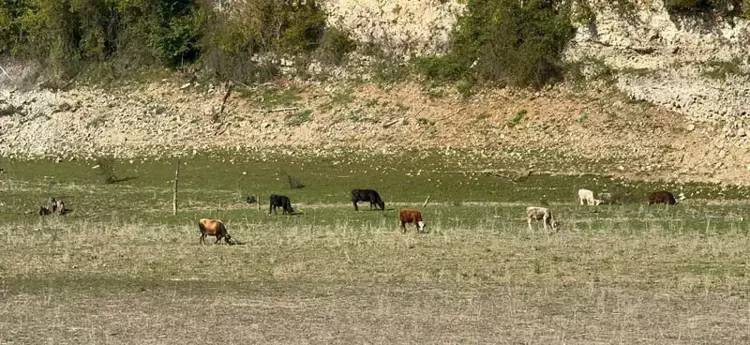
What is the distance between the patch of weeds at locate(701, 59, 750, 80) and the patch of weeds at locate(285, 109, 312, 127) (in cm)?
1664

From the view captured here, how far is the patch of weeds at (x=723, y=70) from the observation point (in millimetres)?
50906

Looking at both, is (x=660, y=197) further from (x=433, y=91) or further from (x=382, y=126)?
(x=433, y=91)

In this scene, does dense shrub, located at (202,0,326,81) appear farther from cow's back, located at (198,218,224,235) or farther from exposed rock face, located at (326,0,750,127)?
cow's back, located at (198,218,224,235)

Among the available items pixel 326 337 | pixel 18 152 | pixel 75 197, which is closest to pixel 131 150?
pixel 18 152

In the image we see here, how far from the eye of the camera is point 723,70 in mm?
51156

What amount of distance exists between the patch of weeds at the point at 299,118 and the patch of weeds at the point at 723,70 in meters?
16.6

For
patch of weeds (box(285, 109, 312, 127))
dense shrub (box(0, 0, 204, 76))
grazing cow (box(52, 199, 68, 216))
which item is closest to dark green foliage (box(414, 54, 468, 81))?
patch of weeds (box(285, 109, 312, 127))

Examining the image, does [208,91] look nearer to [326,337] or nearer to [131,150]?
[131,150]

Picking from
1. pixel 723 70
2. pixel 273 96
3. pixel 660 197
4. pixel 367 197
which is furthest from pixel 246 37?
pixel 660 197

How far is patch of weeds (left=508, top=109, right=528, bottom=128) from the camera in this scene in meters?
52.1

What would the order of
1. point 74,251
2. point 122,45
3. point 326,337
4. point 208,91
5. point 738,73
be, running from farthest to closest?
point 122,45 → point 208,91 → point 738,73 → point 74,251 → point 326,337

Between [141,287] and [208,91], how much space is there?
40227 millimetres

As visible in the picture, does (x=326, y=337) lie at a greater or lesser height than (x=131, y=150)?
lesser

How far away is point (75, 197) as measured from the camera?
44250 millimetres
